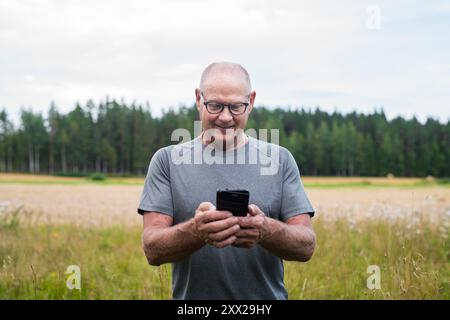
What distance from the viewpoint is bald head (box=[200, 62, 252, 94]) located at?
93.1 inches

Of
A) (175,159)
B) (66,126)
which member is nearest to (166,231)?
(175,159)

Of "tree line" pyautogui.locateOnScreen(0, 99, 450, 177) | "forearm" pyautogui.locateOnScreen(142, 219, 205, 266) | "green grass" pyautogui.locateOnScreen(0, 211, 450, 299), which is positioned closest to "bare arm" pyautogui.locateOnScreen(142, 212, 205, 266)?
"forearm" pyautogui.locateOnScreen(142, 219, 205, 266)

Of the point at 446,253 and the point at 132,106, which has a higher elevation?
the point at 132,106

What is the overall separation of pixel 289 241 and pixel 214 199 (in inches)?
16.7

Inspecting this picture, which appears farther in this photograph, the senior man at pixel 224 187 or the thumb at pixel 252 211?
the senior man at pixel 224 187

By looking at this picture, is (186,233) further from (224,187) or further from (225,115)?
(225,115)

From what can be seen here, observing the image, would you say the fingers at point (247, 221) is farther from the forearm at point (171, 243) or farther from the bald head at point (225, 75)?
the bald head at point (225, 75)

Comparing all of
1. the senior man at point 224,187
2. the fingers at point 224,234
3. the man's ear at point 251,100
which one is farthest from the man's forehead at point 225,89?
the fingers at point 224,234

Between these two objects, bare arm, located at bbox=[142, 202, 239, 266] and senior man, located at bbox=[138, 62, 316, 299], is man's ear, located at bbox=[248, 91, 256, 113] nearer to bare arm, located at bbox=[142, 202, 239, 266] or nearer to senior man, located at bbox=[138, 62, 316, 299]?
senior man, located at bbox=[138, 62, 316, 299]

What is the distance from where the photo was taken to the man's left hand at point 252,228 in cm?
205

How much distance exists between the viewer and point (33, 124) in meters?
73.9

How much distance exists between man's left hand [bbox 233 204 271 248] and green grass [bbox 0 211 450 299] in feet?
6.53
